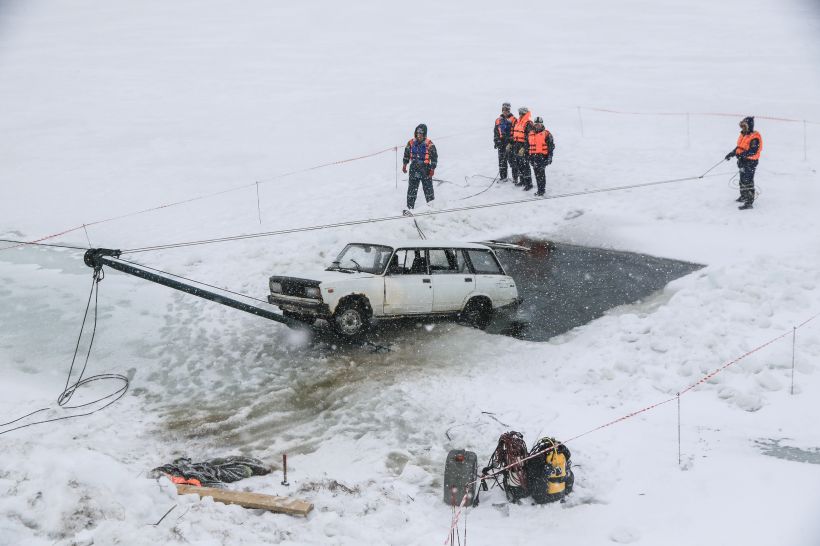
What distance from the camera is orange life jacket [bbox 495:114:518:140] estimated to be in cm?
1805

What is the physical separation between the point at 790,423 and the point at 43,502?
7806mm

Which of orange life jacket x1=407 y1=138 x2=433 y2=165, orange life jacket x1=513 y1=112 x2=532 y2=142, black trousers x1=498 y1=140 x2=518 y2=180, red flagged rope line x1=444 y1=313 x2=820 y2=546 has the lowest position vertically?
red flagged rope line x1=444 y1=313 x2=820 y2=546

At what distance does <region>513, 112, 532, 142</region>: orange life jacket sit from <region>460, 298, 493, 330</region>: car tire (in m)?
6.81

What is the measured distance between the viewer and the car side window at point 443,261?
11.9m

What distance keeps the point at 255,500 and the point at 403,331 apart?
5564 mm

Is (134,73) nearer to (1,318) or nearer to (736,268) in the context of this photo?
(1,318)

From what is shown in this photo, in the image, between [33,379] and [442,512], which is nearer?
[442,512]

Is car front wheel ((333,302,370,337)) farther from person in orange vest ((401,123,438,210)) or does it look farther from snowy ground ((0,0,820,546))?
person in orange vest ((401,123,438,210))

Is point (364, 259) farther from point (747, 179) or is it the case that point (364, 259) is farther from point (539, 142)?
point (747, 179)

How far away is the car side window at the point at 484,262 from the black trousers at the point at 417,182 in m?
4.75

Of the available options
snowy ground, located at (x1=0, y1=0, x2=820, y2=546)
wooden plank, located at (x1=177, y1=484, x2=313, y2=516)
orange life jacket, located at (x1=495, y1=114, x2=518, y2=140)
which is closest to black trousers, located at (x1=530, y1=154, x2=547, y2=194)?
snowy ground, located at (x1=0, y1=0, x2=820, y2=546)

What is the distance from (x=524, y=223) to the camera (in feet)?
56.1

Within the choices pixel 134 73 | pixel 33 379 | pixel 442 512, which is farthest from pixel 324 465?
pixel 134 73

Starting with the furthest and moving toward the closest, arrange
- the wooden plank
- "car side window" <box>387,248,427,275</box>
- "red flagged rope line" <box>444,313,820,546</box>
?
"car side window" <box>387,248,427,275</box> → "red flagged rope line" <box>444,313,820,546</box> → the wooden plank
